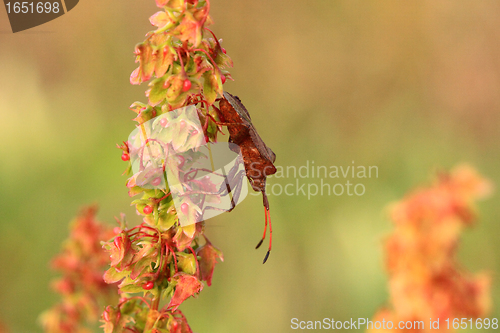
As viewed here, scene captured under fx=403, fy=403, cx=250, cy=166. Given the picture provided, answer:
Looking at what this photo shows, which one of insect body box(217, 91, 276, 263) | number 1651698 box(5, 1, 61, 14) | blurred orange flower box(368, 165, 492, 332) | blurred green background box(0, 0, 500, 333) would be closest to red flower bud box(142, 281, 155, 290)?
insect body box(217, 91, 276, 263)

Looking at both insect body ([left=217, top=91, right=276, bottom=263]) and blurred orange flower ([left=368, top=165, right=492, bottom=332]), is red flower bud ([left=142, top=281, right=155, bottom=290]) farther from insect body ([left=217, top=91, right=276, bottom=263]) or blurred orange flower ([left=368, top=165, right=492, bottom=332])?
blurred orange flower ([left=368, top=165, right=492, bottom=332])

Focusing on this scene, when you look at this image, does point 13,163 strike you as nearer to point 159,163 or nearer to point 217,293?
point 217,293

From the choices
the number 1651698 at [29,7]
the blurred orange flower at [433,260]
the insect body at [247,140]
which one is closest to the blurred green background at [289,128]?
the number 1651698 at [29,7]

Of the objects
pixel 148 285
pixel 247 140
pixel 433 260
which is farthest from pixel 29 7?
pixel 433 260

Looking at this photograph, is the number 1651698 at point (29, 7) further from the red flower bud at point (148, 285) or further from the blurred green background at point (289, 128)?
the red flower bud at point (148, 285)

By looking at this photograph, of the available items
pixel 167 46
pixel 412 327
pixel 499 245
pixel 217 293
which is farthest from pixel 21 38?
pixel 499 245

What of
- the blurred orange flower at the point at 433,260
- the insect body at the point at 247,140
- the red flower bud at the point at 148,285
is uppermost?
the insect body at the point at 247,140
